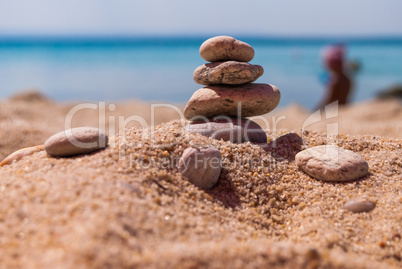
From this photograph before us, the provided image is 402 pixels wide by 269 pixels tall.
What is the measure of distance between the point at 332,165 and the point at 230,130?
1097 millimetres

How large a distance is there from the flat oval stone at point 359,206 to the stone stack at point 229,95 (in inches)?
50.8

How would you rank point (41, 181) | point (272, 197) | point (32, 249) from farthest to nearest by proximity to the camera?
1. point (272, 197)
2. point (41, 181)
3. point (32, 249)

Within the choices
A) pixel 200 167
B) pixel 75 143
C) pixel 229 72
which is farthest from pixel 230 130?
pixel 75 143

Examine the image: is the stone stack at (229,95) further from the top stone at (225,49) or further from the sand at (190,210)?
the sand at (190,210)

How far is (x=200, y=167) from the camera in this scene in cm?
270

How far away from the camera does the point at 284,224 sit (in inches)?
98.3

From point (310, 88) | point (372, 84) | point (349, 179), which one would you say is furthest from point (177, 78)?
point (349, 179)

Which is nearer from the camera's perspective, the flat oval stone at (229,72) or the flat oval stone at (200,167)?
the flat oval stone at (200,167)

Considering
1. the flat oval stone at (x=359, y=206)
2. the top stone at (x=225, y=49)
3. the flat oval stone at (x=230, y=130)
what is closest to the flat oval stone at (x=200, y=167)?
the flat oval stone at (x=230, y=130)

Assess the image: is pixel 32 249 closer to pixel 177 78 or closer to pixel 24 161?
pixel 24 161

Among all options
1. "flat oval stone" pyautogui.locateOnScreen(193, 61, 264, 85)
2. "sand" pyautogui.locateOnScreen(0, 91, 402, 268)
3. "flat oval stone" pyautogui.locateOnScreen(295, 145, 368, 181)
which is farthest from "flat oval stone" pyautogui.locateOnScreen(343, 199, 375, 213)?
"flat oval stone" pyautogui.locateOnScreen(193, 61, 264, 85)

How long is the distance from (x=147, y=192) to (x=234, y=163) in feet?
3.46

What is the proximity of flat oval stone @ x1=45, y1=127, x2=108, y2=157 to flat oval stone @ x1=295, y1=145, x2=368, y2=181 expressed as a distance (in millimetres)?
1958

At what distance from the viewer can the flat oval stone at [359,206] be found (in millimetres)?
2498
